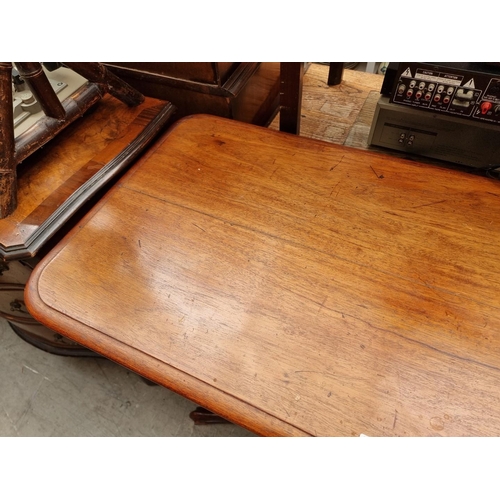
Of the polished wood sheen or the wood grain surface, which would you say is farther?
the wood grain surface

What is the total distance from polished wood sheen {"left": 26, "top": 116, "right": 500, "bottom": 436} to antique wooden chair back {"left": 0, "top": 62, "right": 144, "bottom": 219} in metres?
0.20

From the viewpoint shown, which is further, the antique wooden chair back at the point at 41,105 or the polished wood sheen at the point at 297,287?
the antique wooden chair back at the point at 41,105

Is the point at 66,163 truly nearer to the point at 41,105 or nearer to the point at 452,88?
the point at 41,105

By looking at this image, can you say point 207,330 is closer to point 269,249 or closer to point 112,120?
point 269,249

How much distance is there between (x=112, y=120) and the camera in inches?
41.9

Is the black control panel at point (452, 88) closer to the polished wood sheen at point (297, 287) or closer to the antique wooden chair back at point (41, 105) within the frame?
the polished wood sheen at point (297, 287)

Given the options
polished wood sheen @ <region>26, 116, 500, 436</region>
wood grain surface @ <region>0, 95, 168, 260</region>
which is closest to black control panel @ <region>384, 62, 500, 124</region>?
polished wood sheen @ <region>26, 116, 500, 436</region>

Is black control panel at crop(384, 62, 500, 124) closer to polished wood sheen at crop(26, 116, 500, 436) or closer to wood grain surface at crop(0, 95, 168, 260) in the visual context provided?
polished wood sheen at crop(26, 116, 500, 436)

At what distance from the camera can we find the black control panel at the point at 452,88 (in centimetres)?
84

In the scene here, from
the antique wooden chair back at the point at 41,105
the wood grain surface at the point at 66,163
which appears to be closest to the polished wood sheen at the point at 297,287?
the wood grain surface at the point at 66,163

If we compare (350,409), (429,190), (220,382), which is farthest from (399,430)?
(429,190)

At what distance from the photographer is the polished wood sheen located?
23.1 inches

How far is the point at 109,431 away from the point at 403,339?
1126 mm

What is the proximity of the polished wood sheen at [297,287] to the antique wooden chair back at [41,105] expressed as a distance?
199 mm
